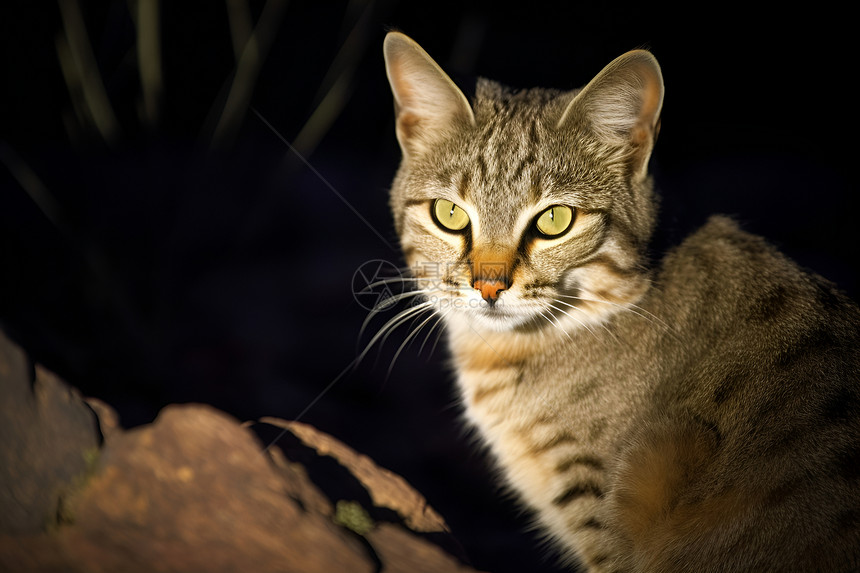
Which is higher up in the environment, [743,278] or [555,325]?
[743,278]

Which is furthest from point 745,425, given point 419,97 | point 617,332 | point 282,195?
point 282,195

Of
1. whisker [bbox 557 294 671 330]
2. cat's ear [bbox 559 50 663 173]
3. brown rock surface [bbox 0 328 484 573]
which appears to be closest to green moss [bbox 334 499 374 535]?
brown rock surface [bbox 0 328 484 573]

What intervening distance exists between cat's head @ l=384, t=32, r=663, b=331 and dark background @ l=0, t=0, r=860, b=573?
0.54m

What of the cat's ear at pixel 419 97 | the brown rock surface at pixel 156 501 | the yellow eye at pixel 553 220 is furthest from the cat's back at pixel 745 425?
the cat's ear at pixel 419 97

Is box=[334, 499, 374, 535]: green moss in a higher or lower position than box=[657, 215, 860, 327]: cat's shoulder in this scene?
lower

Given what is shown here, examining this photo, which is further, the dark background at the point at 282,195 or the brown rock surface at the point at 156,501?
the dark background at the point at 282,195

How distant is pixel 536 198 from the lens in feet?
6.70

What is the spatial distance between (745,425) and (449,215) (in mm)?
1083

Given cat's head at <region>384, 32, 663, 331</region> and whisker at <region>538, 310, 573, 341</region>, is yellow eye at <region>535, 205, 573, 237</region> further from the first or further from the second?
whisker at <region>538, 310, 573, 341</region>

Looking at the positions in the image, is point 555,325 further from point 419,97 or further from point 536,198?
point 419,97

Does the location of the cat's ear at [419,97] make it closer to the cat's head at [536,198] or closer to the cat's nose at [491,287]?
the cat's head at [536,198]

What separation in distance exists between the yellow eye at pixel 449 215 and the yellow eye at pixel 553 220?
0.80ft

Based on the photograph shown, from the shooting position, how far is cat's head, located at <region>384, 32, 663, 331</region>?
200 centimetres

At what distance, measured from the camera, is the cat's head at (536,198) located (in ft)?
6.56
